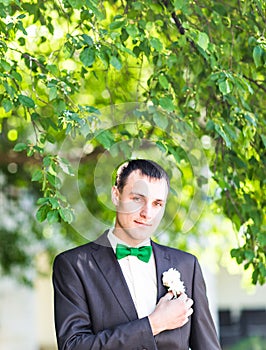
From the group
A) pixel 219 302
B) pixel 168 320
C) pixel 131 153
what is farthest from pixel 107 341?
pixel 219 302

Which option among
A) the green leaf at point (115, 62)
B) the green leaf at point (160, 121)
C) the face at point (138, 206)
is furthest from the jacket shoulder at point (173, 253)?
the green leaf at point (115, 62)

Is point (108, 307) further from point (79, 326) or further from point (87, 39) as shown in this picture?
point (87, 39)

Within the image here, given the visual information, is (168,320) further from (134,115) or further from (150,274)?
(134,115)

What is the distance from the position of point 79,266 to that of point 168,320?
0.35m

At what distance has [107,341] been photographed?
2900 millimetres

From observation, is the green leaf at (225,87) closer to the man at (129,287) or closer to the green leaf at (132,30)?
the green leaf at (132,30)

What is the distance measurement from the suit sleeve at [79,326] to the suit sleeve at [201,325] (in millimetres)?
258

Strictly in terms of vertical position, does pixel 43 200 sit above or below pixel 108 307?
above

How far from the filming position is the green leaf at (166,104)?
148 inches

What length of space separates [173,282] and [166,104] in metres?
0.98

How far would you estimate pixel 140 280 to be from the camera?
307cm

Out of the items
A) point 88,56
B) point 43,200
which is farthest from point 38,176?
point 88,56

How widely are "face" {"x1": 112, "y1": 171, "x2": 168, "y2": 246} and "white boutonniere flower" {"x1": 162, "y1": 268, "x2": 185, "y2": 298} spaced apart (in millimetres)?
145

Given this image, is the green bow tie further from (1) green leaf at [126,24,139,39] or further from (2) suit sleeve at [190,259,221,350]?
(1) green leaf at [126,24,139,39]
